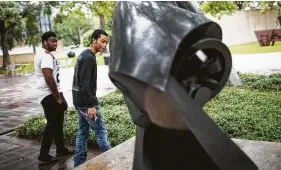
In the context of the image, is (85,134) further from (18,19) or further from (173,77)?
(18,19)

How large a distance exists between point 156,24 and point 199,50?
1.00ft

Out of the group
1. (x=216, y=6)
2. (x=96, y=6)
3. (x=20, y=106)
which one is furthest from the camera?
(x=216, y=6)

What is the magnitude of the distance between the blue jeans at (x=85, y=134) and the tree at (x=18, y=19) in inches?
877

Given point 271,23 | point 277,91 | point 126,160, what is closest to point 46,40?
point 126,160

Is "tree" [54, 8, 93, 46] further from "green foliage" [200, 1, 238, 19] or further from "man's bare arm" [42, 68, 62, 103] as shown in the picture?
"man's bare arm" [42, 68, 62, 103]

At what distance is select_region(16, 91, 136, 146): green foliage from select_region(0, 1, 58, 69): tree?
1960 cm

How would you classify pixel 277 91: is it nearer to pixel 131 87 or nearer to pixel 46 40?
pixel 46 40

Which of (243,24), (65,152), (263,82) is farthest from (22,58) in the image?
(65,152)

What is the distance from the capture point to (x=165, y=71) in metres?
1.71

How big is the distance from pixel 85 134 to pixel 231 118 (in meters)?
2.67

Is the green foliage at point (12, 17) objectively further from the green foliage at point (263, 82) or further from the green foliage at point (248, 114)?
the green foliage at point (248, 114)

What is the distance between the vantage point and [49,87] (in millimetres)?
4371

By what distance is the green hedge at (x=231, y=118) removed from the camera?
502cm

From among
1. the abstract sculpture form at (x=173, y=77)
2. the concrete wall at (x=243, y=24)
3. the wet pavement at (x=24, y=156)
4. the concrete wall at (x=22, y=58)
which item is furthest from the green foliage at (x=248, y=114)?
the concrete wall at (x=22, y=58)
